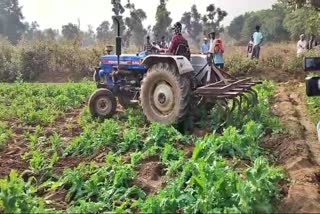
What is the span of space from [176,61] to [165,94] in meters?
0.62

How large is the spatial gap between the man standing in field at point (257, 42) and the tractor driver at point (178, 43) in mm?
7868

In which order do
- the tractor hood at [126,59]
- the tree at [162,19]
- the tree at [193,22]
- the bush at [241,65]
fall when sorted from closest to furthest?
1. the tractor hood at [126,59]
2. the bush at [241,65]
3. the tree at [162,19]
4. the tree at [193,22]

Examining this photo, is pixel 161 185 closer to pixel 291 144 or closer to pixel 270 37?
pixel 291 144

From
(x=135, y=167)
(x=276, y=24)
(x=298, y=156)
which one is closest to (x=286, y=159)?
(x=298, y=156)

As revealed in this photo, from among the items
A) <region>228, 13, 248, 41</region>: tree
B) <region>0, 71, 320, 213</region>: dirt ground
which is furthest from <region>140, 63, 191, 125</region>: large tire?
<region>228, 13, 248, 41</region>: tree

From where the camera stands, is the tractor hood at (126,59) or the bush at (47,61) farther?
the bush at (47,61)

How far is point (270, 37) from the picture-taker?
42156 millimetres

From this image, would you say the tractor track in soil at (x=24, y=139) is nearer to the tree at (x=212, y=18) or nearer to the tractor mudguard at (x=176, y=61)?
the tractor mudguard at (x=176, y=61)

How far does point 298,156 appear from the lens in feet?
17.1

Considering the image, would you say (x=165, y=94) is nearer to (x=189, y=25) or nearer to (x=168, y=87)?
(x=168, y=87)

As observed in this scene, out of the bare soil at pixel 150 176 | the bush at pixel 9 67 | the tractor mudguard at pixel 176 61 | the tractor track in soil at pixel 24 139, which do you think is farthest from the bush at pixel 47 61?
the bare soil at pixel 150 176

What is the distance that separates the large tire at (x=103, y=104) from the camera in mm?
8164

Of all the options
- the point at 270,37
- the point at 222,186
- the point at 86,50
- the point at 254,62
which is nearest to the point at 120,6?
the point at 86,50

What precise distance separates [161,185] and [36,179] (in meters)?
1.38
